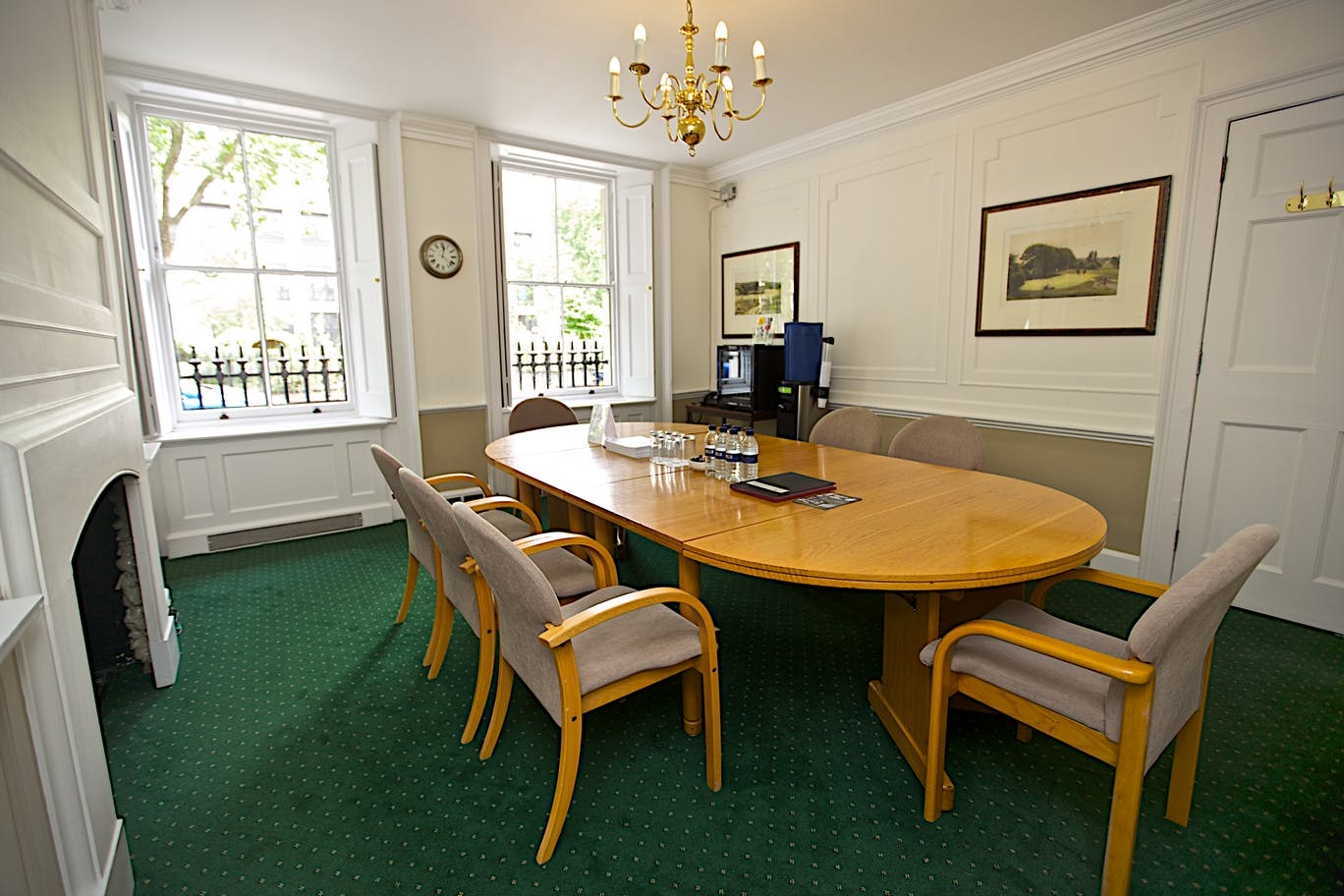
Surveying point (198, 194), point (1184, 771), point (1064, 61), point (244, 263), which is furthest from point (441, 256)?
point (1184, 771)

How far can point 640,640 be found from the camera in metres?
1.73

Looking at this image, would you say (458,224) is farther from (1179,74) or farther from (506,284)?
(1179,74)

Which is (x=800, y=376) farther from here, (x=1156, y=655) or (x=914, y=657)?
(x=1156, y=655)

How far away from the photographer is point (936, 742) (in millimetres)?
1635

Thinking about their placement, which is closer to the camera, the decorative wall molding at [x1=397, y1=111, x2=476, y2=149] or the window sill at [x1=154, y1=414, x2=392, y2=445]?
the window sill at [x1=154, y1=414, x2=392, y2=445]

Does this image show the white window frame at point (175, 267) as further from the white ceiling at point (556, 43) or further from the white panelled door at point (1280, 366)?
the white panelled door at point (1280, 366)

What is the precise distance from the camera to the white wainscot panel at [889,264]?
3998 millimetres

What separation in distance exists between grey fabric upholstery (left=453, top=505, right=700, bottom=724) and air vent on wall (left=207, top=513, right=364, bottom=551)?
10.0 feet

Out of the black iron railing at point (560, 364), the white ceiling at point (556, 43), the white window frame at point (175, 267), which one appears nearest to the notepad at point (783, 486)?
the white ceiling at point (556, 43)

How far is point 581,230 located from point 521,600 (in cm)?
457

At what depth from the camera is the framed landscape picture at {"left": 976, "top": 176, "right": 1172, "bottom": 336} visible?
310 centimetres

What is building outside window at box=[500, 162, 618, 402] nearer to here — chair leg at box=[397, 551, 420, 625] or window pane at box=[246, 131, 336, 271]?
window pane at box=[246, 131, 336, 271]

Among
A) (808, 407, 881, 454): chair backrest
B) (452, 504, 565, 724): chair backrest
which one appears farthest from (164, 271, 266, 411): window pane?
(808, 407, 881, 454): chair backrest

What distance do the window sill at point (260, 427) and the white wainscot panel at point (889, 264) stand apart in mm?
3424
